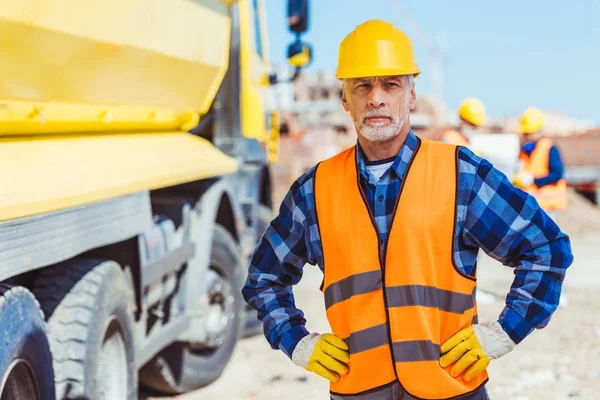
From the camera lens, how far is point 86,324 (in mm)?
3449

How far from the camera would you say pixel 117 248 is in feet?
13.7

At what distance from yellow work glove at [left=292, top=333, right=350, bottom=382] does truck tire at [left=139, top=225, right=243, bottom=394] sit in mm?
3033

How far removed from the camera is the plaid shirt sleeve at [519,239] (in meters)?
2.31

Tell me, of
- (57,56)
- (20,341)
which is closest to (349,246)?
(20,341)

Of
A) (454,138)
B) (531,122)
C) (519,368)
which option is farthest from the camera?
(531,122)

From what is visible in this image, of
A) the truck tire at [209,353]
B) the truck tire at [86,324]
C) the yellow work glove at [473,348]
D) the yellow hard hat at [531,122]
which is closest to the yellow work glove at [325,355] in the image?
the yellow work glove at [473,348]

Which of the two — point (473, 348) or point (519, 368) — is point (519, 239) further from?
point (519, 368)

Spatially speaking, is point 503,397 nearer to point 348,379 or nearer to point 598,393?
point 598,393

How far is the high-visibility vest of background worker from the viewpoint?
7.94 m

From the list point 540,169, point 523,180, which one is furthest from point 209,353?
point 540,169

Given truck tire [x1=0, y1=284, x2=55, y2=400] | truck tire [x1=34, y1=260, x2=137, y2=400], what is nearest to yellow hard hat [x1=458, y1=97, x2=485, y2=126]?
truck tire [x1=34, y1=260, x2=137, y2=400]

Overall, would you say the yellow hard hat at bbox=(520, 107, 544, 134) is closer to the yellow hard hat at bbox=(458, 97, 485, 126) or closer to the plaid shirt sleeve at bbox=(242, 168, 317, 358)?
the yellow hard hat at bbox=(458, 97, 485, 126)

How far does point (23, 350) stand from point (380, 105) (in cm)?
148

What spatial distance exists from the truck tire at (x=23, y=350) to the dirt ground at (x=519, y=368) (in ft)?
8.48
